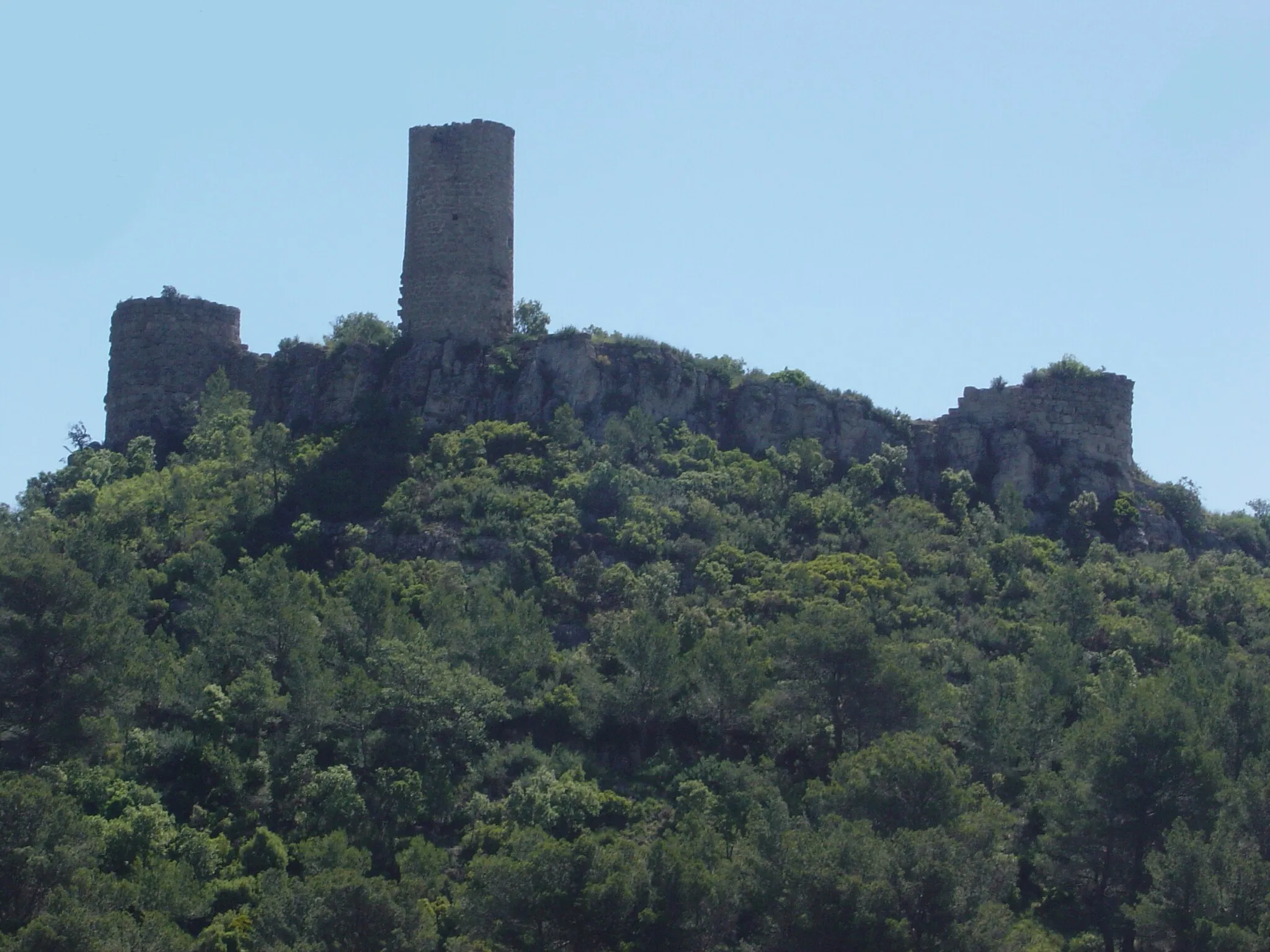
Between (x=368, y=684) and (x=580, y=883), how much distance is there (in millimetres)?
8460

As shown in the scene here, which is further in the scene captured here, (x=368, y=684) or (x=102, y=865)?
(x=368, y=684)

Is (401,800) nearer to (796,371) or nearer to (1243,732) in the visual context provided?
(1243,732)

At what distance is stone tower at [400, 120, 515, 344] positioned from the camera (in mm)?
60469

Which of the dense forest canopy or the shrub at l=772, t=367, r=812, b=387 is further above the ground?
the shrub at l=772, t=367, r=812, b=387

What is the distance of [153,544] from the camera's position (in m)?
54.2

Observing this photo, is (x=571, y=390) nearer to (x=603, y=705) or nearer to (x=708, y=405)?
(x=708, y=405)

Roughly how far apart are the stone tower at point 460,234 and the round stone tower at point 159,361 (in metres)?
6.31

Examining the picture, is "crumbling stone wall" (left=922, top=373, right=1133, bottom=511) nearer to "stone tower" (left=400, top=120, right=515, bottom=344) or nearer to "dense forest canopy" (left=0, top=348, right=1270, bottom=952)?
"dense forest canopy" (left=0, top=348, right=1270, bottom=952)

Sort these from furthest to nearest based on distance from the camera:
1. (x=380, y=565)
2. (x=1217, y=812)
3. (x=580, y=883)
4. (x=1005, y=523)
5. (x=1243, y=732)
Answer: (x=1005, y=523) → (x=380, y=565) → (x=1243, y=732) → (x=1217, y=812) → (x=580, y=883)

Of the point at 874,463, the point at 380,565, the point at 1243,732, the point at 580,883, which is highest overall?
the point at 874,463

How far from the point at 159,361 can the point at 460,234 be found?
945cm

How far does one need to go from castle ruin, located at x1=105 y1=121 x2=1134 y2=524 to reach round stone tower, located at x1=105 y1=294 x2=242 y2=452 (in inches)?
49.4

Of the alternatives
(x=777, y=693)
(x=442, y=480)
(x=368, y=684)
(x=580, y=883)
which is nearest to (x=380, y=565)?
(x=442, y=480)

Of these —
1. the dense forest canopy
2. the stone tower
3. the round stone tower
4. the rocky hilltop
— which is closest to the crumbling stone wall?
the rocky hilltop
